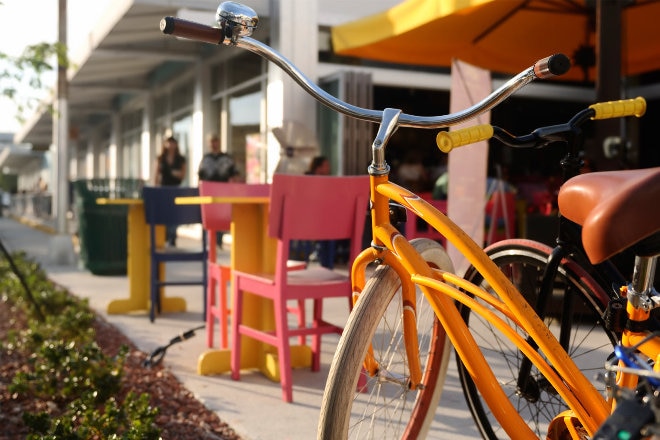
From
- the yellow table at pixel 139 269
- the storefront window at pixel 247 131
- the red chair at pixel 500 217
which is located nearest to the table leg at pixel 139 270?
the yellow table at pixel 139 269

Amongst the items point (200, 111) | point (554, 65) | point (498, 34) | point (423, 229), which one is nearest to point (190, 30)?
point (554, 65)

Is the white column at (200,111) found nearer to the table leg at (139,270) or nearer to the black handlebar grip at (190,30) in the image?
the table leg at (139,270)

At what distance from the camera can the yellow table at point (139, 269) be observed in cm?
585

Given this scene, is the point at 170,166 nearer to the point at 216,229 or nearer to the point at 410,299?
the point at 216,229

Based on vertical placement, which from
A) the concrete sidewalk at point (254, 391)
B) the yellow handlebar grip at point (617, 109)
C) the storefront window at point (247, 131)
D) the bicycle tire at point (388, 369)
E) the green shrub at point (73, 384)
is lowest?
the concrete sidewalk at point (254, 391)

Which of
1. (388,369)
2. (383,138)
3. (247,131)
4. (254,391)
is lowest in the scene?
(254,391)

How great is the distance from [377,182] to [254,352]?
2.29m

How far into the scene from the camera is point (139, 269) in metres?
5.89

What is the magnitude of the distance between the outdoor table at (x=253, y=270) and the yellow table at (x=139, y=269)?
6.48 ft

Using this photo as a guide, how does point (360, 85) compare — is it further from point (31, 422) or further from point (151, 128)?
point (151, 128)

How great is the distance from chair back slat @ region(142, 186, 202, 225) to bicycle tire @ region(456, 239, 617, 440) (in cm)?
346

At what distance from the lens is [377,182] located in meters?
1.89

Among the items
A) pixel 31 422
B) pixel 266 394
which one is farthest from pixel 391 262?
pixel 266 394

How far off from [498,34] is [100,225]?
4.27 m
